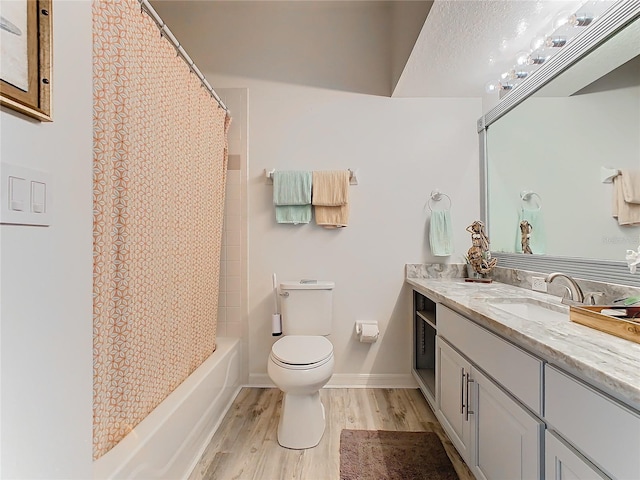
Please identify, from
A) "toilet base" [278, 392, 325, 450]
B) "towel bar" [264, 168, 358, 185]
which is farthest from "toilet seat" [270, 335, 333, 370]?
"towel bar" [264, 168, 358, 185]

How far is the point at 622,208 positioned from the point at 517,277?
2.49 ft

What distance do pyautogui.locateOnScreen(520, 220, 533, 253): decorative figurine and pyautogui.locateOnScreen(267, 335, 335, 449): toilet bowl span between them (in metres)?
1.32

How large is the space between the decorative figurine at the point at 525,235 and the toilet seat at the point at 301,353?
131 centimetres

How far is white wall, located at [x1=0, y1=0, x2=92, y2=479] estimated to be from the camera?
1.90ft

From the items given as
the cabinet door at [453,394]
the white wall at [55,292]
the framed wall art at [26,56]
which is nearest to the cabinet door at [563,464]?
the cabinet door at [453,394]

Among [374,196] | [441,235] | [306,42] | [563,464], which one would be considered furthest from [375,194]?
[563,464]

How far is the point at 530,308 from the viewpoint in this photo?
1.55 metres

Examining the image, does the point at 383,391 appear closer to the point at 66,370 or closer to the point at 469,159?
the point at 469,159

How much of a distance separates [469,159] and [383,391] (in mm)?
1787

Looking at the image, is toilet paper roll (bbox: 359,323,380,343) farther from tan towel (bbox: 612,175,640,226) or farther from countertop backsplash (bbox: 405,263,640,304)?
tan towel (bbox: 612,175,640,226)

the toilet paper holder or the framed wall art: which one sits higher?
the framed wall art

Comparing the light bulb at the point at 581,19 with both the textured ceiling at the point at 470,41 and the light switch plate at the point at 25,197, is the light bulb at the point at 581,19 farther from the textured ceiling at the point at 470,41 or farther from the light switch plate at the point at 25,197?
Result: the light switch plate at the point at 25,197

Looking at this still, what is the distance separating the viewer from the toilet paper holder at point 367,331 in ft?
7.44

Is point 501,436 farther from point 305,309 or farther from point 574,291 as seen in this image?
point 305,309
